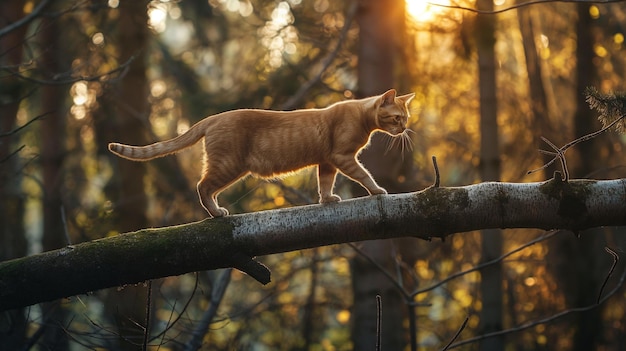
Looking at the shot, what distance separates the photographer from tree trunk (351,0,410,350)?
861 centimetres

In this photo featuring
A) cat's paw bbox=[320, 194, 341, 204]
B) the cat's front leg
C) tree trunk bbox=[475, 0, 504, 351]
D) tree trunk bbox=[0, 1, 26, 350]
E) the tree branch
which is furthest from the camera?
tree trunk bbox=[0, 1, 26, 350]

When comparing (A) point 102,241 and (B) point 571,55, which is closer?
(A) point 102,241

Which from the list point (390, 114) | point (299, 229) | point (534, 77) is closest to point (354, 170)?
point (390, 114)

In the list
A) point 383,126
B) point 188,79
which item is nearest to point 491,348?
point 383,126

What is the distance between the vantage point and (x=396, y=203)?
178 inches

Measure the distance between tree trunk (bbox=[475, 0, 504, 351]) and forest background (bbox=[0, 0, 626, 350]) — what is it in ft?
0.08

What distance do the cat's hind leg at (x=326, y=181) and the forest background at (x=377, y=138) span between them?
2.71 meters

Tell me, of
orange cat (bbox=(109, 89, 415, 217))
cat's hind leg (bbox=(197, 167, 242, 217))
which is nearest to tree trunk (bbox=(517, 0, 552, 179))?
orange cat (bbox=(109, 89, 415, 217))

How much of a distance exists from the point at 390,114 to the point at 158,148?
1.74 m

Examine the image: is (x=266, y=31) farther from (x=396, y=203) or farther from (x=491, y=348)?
(x=396, y=203)

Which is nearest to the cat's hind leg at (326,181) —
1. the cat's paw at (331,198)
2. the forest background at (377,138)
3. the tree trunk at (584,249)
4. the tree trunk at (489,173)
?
the cat's paw at (331,198)

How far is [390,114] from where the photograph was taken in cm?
540

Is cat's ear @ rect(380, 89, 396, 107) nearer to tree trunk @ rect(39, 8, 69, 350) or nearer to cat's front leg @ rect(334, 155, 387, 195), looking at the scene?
cat's front leg @ rect(334, 155, 387, 195)

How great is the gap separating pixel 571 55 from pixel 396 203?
9235 mm
